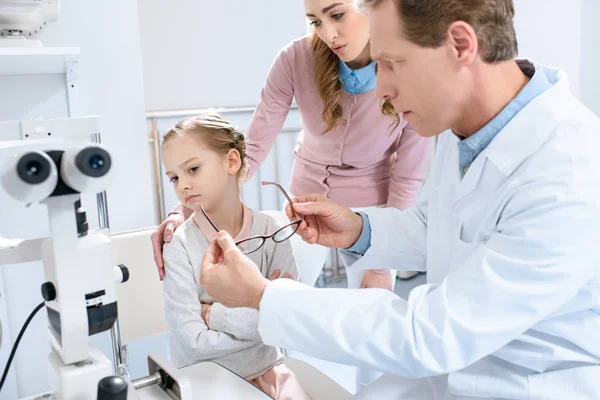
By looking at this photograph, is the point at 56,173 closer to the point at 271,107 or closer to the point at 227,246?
the point at 227,246

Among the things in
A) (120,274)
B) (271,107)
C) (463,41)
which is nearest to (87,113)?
(271,107)

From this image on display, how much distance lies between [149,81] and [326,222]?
1540 millimetres

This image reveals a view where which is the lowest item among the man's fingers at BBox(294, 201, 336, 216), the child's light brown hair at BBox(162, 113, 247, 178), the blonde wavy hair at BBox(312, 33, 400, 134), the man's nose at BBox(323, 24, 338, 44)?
the man's fingers at BBox(294, 201, 336, 216)

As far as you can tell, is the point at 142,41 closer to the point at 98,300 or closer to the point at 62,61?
the point at 62,61

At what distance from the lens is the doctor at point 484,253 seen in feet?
2.65

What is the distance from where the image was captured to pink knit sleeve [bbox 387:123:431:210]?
5.23 feet

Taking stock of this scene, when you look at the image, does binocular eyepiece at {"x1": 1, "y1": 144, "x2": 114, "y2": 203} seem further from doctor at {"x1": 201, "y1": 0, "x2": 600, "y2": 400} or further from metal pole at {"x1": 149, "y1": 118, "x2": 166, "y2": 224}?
metal pole at {"x1": 149, "y1": 118, "x2": 166, "y2": 224}

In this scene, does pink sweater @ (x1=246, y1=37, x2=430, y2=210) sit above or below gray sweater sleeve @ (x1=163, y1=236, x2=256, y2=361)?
above

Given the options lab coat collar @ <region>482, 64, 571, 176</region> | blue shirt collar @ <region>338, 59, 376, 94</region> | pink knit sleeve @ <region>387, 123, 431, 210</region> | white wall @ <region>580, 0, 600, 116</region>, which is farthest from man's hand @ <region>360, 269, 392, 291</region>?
white wall @ <region>580, 0, 600, 116</region>

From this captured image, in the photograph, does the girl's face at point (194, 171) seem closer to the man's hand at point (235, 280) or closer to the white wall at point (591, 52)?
the man's hand at point (235, 280)

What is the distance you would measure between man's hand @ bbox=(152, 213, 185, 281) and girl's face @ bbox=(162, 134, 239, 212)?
73mm

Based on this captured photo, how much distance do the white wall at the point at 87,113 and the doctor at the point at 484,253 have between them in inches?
38.1

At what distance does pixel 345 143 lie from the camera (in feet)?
5.29

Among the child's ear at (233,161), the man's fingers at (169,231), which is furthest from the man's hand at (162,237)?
the child's ear at (233,161)
